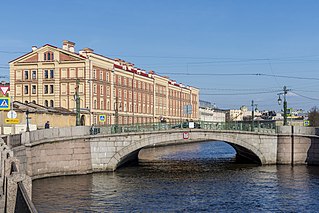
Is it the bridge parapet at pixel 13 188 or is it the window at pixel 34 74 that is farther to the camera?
the window at pixel 34 74

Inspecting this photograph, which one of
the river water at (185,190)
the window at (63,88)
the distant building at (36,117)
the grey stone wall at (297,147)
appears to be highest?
the window at (63,88)

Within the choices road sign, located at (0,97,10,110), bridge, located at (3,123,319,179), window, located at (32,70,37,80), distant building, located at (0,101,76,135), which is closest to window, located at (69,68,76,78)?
window, located at (32,70,37,80)

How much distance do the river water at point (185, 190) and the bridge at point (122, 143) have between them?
172cm

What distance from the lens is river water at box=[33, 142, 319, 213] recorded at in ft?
89.1

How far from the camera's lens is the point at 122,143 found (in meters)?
43.9

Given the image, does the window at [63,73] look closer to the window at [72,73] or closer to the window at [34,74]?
the window at [72,73]

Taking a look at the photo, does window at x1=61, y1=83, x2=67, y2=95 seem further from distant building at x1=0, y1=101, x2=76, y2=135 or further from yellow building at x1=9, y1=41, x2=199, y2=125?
distant building at x1=0, y1=101, x2=76, y2=135

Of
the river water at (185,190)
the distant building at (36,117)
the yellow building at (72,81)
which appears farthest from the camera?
the yellow building at (72,81)

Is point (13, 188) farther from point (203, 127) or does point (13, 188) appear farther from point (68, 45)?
point (68, 45)

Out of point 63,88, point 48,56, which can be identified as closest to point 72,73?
point 63,88

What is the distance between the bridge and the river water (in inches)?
67.6

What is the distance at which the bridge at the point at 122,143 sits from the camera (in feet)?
124

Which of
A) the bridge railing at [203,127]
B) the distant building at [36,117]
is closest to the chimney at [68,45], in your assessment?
the distant building at [36,117]

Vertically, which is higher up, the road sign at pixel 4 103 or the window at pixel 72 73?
the window at pixel 72 73
